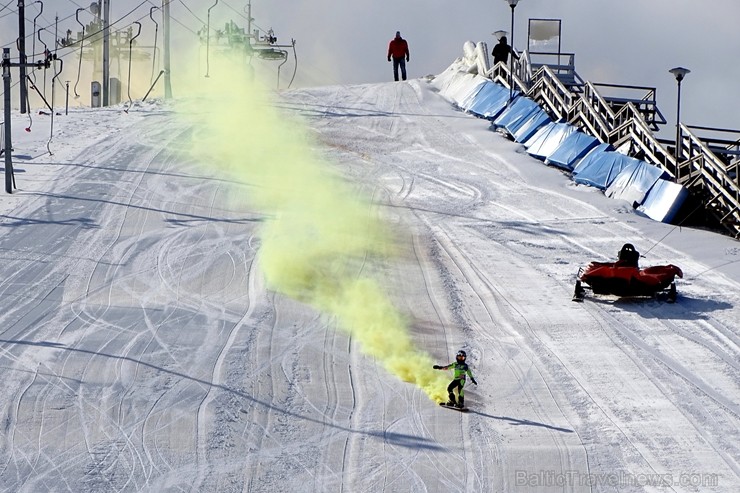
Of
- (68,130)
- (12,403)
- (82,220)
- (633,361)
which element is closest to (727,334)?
(633,361)

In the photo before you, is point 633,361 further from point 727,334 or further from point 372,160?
point 372,160

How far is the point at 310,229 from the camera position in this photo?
23.3m

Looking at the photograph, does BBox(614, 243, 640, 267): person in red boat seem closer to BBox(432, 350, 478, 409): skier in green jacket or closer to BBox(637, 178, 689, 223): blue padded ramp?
BBox(432, 350, 478, 409): skier in green jacket

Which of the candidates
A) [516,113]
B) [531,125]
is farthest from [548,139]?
[516,113]

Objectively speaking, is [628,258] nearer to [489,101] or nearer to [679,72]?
[679,72]

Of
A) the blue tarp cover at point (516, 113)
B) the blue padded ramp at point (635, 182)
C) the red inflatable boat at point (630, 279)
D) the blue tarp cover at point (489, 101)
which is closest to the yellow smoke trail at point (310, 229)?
the red inflatable boat at point (630, 279)

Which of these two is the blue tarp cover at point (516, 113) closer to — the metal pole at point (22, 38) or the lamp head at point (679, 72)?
the lamp head at point (679, 72)

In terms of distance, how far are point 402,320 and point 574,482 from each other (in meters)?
5.57

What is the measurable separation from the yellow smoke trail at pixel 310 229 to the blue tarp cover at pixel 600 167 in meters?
5.63

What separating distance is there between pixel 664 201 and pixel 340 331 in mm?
10278

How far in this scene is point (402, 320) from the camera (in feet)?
61.4

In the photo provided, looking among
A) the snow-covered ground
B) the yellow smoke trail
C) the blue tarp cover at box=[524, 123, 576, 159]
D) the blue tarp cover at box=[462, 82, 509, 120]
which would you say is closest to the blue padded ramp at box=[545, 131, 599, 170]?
the blue tarp cover at box=[524, 123, 576, 159]

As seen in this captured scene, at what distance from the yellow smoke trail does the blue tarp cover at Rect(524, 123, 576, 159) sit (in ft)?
18.7

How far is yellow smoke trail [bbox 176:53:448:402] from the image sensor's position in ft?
58.8
